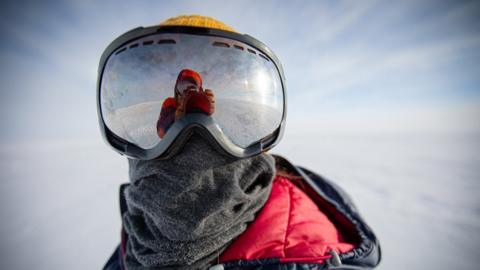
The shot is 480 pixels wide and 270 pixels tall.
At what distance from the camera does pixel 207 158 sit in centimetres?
83

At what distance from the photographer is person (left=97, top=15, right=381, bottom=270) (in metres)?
0.75

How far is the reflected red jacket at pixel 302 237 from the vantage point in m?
0.73

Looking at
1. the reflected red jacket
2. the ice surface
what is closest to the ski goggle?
the reflected red jacket

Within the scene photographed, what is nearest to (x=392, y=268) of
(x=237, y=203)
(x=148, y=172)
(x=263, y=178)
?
(x=263, y=178)

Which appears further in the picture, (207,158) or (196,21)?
(196,21)

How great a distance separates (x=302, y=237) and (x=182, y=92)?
2.44 feet

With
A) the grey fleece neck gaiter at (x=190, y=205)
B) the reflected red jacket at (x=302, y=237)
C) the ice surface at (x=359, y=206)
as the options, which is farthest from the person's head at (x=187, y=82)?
the ice surface at (x=359, y=206)

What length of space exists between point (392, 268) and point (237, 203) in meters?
1.96

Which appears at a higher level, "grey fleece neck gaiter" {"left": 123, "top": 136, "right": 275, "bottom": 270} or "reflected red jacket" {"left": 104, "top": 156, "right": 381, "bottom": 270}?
"grey fleece neck gaiter" {"left": 123, "top": 136, "right": 275, "bottom": 270}

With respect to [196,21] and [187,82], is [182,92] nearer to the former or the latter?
[187,82]

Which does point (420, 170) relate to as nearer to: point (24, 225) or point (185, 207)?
point (185, 207)

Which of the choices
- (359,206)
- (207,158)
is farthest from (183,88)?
(359,206)

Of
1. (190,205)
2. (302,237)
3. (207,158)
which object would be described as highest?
(207,158)

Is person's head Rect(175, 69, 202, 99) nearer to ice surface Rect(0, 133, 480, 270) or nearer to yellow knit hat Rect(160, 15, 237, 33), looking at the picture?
yellow knit hat Rect(160, 15, 237, 33)
